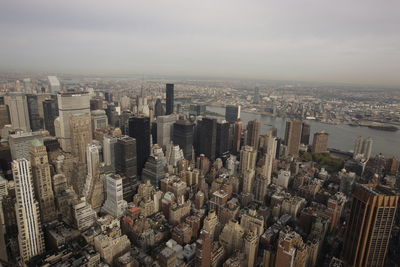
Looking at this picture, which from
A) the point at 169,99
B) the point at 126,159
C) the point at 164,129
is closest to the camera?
the point at 126,159

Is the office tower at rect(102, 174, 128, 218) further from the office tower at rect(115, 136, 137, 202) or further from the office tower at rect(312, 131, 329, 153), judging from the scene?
the office tower at rect(312, 131, 329, 153)

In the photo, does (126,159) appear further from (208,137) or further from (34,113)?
(34,113)

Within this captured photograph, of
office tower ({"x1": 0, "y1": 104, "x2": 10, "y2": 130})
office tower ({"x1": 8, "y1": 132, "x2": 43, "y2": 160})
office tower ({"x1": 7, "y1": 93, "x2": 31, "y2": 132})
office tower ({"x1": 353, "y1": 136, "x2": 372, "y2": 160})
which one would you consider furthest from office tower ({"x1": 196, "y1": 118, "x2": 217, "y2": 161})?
office tower ({"x1": 0, "y1": 104, "x2": 10, "y2": 130})

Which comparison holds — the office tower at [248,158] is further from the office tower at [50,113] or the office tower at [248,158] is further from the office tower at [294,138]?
the office tower at [50,113]

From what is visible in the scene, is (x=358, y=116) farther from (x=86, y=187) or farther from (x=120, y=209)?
(x=86, y=187)

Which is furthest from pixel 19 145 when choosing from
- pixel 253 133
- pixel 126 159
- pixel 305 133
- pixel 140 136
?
pixel 305 133

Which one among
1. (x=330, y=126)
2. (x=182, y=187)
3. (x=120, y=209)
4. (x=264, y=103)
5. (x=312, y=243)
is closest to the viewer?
(x=312, y=243)

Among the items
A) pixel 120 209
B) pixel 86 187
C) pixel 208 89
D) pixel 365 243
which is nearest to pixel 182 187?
pixel 120 209
